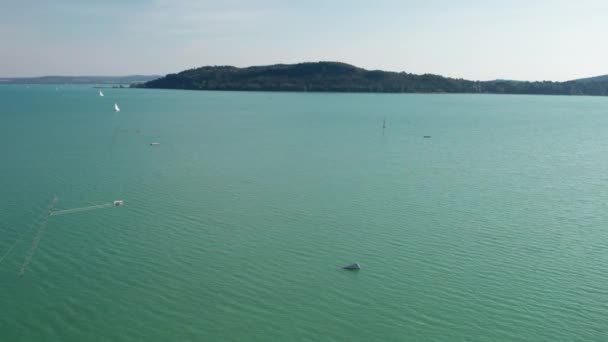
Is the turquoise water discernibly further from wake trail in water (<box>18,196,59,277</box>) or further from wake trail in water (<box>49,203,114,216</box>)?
wake trail in water (<box>49,203,114,216</box>)

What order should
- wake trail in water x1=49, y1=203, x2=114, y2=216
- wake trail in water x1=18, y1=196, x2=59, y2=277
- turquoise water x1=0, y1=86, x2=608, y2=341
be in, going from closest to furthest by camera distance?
turquoise water x1=0, y1=86, x2=608, y2=341 < wake trail in water x1=18, y1=196, x2=59, y2=277 < wake trail in water x1=49, y1=203, x2=114, y2=216

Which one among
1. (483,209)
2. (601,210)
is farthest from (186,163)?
(601,210)

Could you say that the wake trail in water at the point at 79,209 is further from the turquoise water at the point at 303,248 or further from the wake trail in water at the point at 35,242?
the turquoise water at the point at 303,248

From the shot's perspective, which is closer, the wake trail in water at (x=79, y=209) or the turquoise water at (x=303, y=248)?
the turquoise water at (x=303, y=248)

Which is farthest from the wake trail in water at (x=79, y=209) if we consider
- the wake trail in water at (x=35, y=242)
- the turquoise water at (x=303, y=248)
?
the turquoise water at (x=303, y=248)

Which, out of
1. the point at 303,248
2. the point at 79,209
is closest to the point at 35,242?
the point at 79,209

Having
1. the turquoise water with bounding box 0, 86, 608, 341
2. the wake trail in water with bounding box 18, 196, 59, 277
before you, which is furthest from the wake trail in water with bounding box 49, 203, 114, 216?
the turquoise water with bounding box 0, 86, 608, 341

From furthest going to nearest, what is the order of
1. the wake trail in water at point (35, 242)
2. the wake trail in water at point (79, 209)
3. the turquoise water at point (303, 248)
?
the wake trail in water at point (79, 209) < the wake trail in water at point (35, 242) < the turquoise water at point (303, 248)

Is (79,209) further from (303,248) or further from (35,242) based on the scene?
(303,248)
